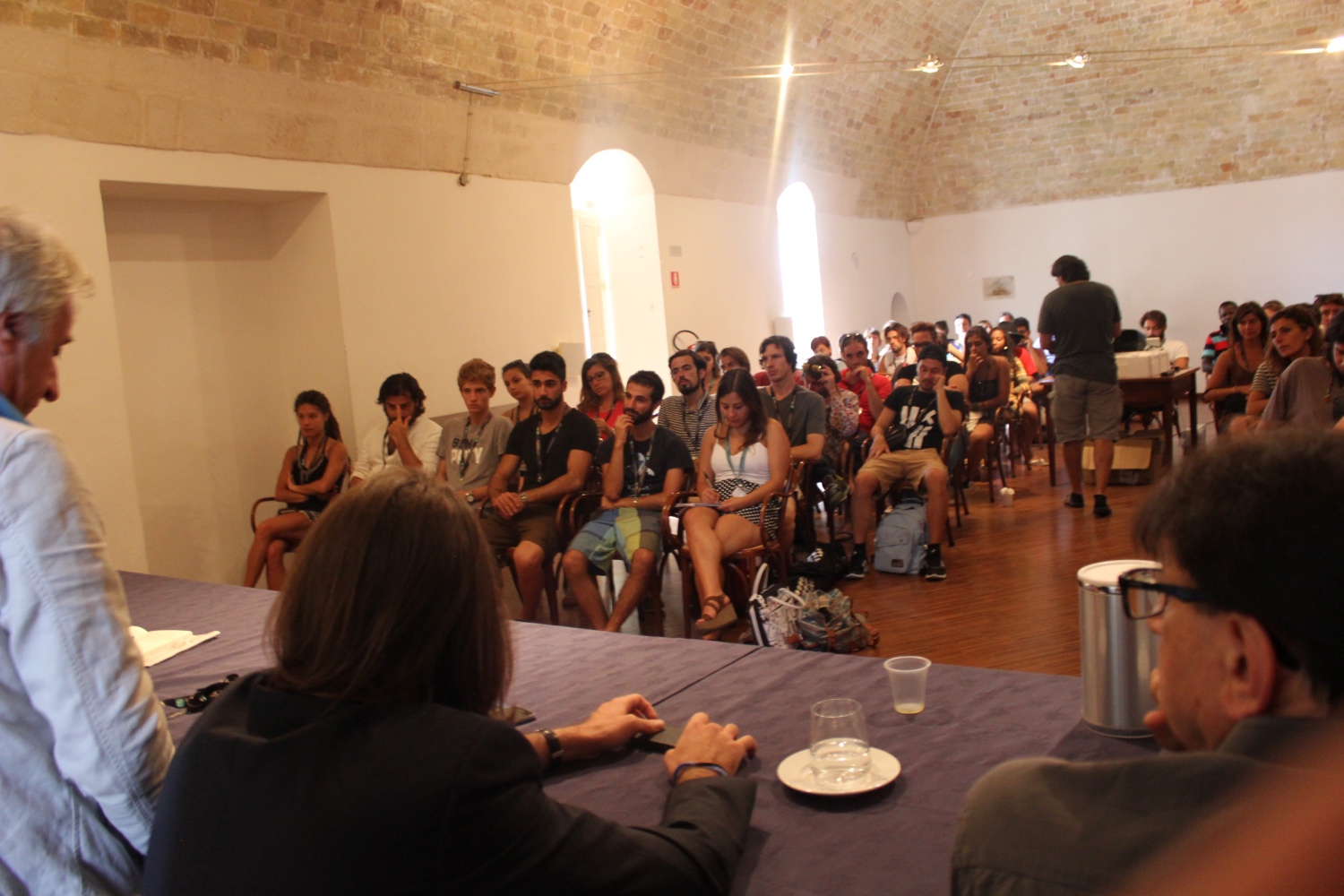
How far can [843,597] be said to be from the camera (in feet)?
12.6

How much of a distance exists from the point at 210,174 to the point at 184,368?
50.0 inches

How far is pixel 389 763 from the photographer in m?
1.14

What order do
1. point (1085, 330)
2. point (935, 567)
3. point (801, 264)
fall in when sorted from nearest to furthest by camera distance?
point (935, 567)
point (1085, 330)
point (801, 264)

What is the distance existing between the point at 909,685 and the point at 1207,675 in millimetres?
986

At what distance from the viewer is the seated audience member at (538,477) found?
16.7ft

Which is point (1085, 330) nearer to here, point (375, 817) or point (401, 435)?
point (401, 435)

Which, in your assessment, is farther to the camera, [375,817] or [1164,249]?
[1164,249]

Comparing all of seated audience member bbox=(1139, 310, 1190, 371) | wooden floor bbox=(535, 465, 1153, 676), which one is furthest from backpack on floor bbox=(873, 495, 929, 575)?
seated audience member bbox=(1139, 310, 1190, 371)

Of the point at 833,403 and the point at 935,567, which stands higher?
the point at 833,403

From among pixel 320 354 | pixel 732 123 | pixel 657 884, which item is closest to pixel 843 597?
pixel 657 884

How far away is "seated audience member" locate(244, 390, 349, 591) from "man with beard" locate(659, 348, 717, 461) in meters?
1.98

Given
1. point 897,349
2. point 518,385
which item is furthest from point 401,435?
point 897,349

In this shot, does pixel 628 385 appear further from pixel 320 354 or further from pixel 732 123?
pixel 732 123

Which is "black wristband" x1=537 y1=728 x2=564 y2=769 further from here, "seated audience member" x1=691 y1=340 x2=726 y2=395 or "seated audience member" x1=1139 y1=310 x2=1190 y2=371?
"seated audience member" x1=1139 y1=310 x2=1190 y2=371
